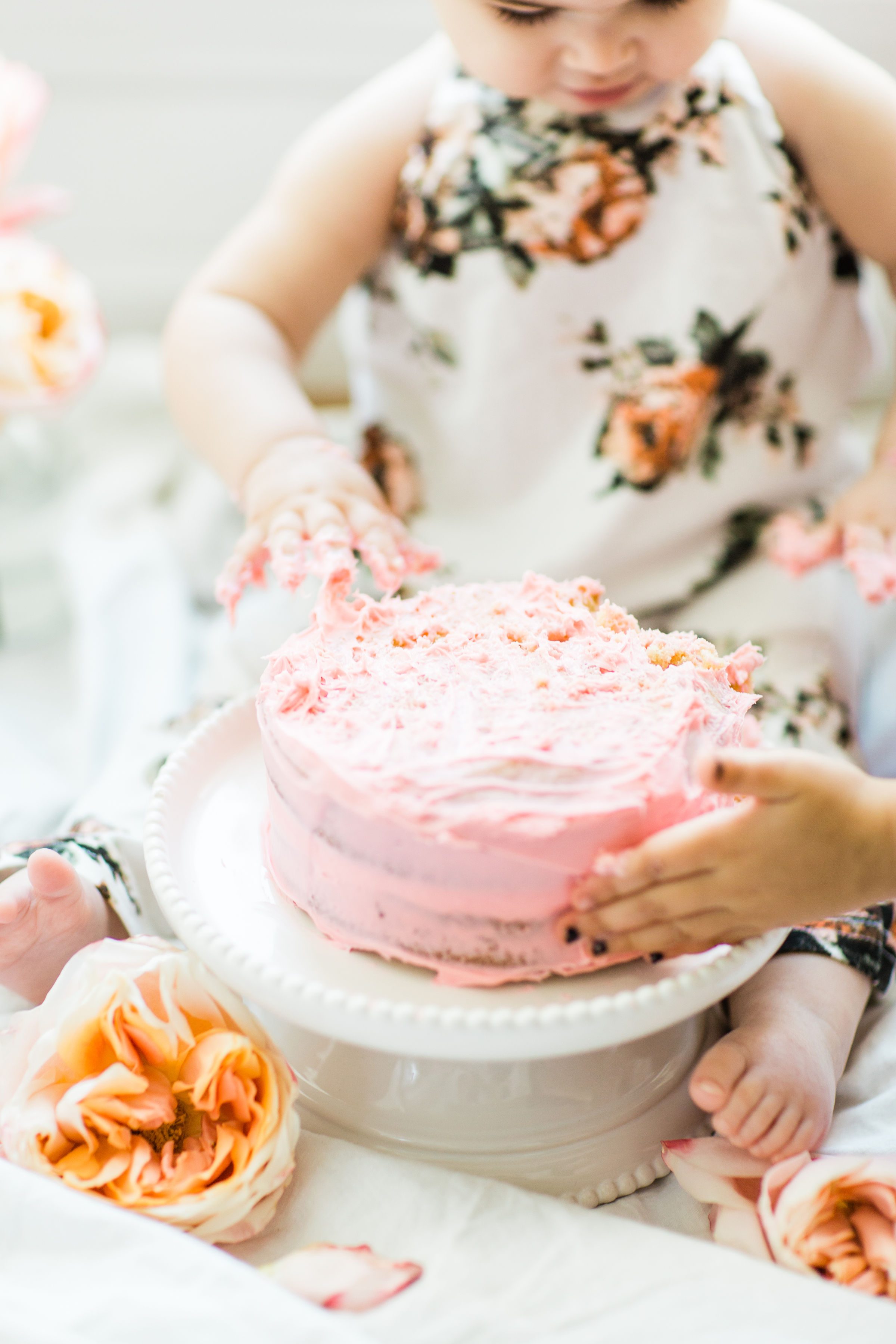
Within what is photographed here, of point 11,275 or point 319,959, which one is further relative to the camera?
point 11,275

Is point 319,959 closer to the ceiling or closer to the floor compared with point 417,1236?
closer to the ceiling

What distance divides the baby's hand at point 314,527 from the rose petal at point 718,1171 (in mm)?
347

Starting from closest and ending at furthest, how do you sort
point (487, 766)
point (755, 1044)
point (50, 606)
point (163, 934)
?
point (487, 766) < point (755, 1044) < point (163, 934) < point (50, 606)

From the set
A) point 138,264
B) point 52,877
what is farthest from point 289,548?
point 138,264

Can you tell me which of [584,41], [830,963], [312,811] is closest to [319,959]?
[312,811]

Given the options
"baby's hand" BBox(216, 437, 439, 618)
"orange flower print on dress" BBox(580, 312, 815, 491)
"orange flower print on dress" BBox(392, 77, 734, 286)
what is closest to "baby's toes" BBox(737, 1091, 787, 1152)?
"baby's hand" BBox(216, 437, 439, 618)

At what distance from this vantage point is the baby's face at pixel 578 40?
2.37 ft

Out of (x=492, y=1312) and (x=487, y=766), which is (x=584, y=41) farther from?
(x=492, y=1312)

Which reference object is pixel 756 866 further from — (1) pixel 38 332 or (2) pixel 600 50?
(1) pixel 38 332

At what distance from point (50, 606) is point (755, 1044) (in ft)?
2.62

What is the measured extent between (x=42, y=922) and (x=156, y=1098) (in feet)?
0.43

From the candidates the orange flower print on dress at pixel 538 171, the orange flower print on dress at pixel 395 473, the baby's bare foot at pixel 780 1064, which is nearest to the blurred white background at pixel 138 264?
the orange flower print on dress at pixel 395 473

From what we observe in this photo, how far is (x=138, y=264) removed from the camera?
4.14 feet

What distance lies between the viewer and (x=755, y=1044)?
634mm
